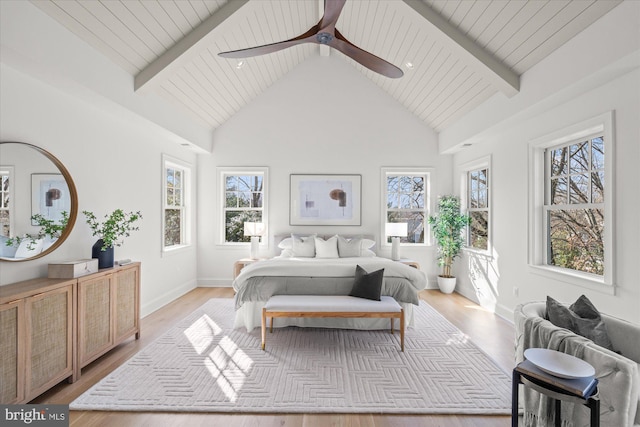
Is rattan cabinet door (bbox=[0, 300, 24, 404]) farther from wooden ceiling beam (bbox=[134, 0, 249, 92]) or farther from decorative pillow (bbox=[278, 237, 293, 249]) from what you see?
decorative pillow (bbox=[278, 237, 293, 249])

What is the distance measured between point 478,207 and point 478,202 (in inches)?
3.3

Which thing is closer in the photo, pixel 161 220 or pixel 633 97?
pixel 633 97

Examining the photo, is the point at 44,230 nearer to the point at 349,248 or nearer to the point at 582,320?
the point at 349,248

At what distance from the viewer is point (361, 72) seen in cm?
577

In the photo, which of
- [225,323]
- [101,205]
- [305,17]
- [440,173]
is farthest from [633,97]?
[101,205]

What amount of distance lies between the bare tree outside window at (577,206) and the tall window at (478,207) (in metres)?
1.19

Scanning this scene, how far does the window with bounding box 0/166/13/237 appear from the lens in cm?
227

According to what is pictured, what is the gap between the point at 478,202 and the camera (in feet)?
16.8

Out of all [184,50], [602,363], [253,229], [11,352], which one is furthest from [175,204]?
[602,363]

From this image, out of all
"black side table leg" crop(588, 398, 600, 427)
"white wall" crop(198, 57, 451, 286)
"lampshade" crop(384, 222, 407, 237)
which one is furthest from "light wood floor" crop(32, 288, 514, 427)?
"white wall" crop(198, 57, 451, 286)

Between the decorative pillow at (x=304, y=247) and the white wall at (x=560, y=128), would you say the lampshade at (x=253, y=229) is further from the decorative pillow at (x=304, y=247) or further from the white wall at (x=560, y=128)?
the white wall at (x=560, y=128)

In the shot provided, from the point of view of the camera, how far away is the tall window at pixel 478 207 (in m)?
4.87

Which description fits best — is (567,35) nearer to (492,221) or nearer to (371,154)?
(492,221)

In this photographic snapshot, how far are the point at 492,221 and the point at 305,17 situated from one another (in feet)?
13.0
